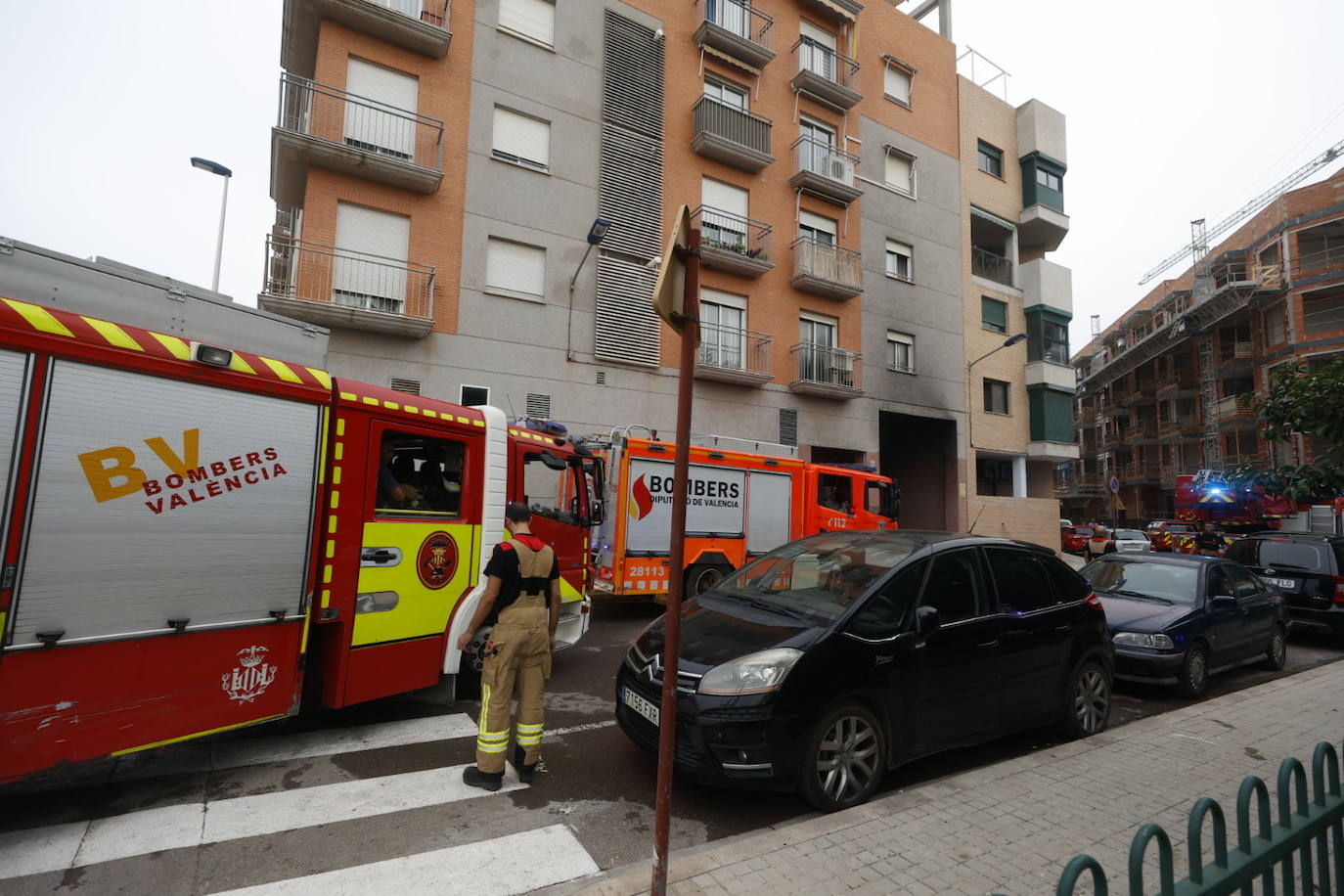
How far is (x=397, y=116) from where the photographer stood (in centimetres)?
1326

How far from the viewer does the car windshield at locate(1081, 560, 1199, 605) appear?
727cm

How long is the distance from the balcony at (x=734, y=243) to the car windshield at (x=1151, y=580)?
11.5 m

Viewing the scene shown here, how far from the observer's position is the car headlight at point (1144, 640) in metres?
6.51

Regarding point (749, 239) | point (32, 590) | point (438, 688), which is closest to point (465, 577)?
point (438, 688)

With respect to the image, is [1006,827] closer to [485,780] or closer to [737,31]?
[485,780]

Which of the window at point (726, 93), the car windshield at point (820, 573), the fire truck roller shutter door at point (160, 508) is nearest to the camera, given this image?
the fire truck roller shutter door at point (160, 508)

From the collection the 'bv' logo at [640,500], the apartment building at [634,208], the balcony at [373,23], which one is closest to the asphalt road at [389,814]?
the 'bv' logo at [640,500]

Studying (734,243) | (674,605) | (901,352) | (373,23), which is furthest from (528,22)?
(674,605)

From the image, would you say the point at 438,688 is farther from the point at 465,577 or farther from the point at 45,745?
the point at 45,745

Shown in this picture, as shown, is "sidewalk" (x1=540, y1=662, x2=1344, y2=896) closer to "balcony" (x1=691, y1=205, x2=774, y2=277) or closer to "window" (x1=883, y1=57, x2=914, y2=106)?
"balcony" (x1=691, y1=205, x2=774, y2=277)

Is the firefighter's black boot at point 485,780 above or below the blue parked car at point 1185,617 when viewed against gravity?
below

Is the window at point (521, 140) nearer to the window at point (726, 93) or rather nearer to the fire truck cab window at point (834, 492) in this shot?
the window at point (726, 93)

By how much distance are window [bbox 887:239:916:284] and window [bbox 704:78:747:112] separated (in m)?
6.43

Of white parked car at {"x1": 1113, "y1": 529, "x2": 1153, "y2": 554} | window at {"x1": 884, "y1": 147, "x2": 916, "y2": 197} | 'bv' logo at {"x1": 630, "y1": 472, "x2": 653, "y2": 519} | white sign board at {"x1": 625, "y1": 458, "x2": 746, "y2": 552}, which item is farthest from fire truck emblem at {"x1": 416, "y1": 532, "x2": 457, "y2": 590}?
white parked car at {"x1": 1113, "y1": 529, "x2": 1153, "y2": 554}
